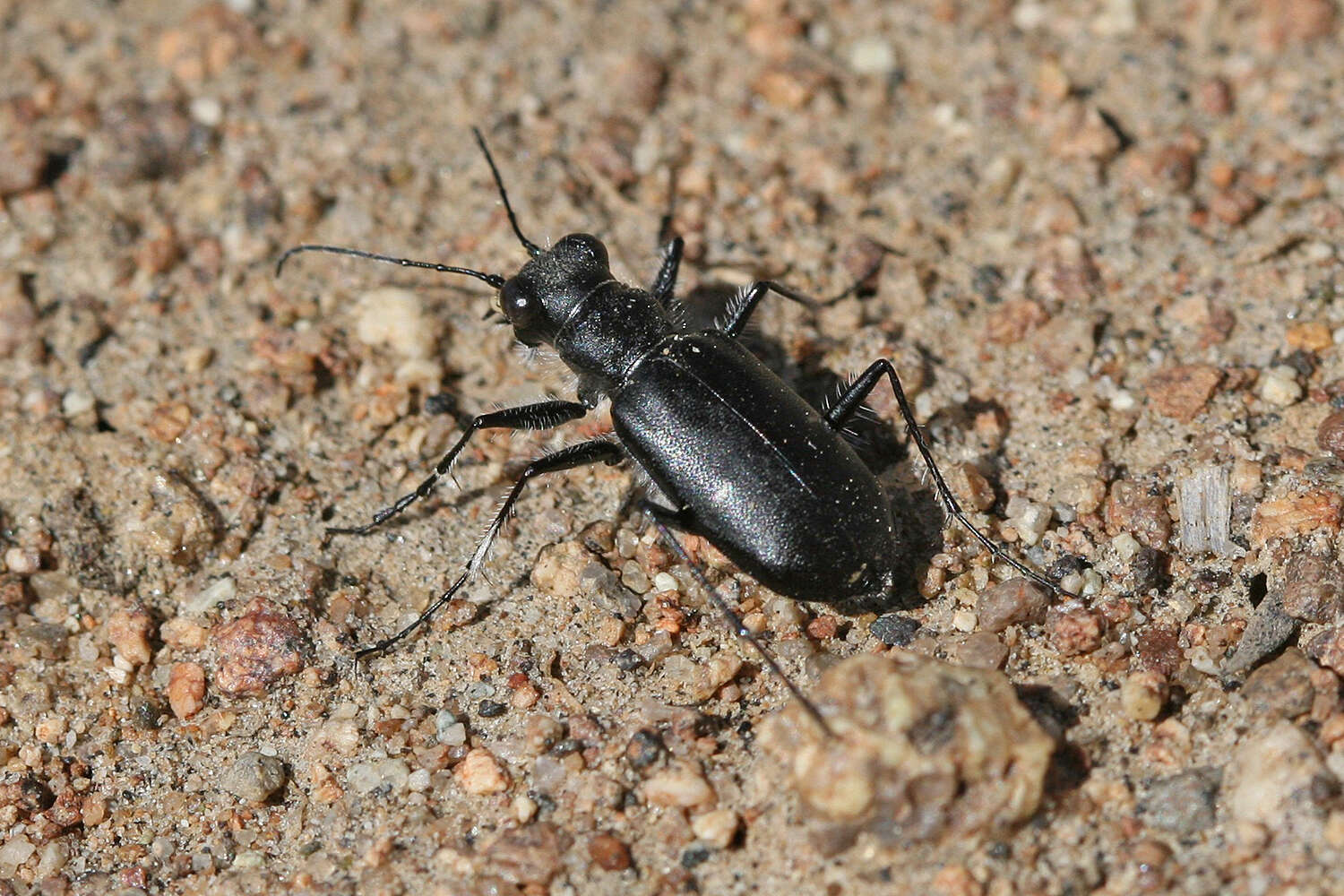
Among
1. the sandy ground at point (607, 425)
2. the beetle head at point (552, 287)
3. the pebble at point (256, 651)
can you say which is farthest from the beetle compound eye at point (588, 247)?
the pebble at point (256, 651)

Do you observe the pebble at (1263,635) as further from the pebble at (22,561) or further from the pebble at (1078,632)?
the pebble at (22,561)

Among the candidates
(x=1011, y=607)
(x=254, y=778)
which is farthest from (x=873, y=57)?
(x=254, y=778)

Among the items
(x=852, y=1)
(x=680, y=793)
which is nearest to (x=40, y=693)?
(x=680, y=793)

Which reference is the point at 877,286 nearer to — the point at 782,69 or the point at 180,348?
the point at 782,69

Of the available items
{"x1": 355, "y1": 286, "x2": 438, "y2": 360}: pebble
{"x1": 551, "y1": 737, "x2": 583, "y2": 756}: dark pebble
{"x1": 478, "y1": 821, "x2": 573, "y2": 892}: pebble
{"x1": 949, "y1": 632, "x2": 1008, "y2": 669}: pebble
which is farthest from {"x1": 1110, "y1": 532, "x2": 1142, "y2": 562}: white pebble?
{"x1": 355, "y1": 286, "x2": 438, "y2": 360}: pebble

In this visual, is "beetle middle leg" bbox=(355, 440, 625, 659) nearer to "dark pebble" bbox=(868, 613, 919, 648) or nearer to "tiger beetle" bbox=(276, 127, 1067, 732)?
"tiger beetle" bbox=(276, 127, 1067, 732)

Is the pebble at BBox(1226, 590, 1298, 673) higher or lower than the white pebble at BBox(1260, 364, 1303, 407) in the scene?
lower
